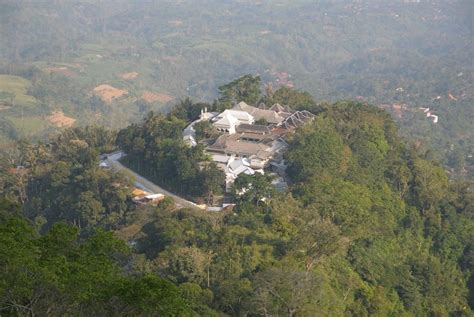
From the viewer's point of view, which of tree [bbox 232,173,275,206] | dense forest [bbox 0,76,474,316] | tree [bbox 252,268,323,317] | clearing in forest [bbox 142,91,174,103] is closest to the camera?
dense forest [bbox 0,76,474,316]

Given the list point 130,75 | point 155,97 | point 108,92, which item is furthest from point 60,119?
point 130,75

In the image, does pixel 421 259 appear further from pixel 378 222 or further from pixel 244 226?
pixel 244 226

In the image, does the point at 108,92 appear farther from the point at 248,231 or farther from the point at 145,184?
the point at 248,231

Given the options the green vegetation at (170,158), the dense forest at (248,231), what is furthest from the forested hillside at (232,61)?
the green vegetation at (170,158)

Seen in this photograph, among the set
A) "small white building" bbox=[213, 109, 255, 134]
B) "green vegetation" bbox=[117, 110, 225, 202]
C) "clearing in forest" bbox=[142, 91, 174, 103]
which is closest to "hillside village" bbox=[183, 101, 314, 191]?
"small white building" bbox=[213, 109, 255, 134]

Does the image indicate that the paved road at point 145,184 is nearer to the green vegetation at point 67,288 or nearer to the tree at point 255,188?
the tree at point 255,188

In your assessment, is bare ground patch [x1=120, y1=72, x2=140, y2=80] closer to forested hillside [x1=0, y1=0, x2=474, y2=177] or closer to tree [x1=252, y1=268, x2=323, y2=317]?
forested hillside [x1=0, y1=0, x2=474, y2=177]
